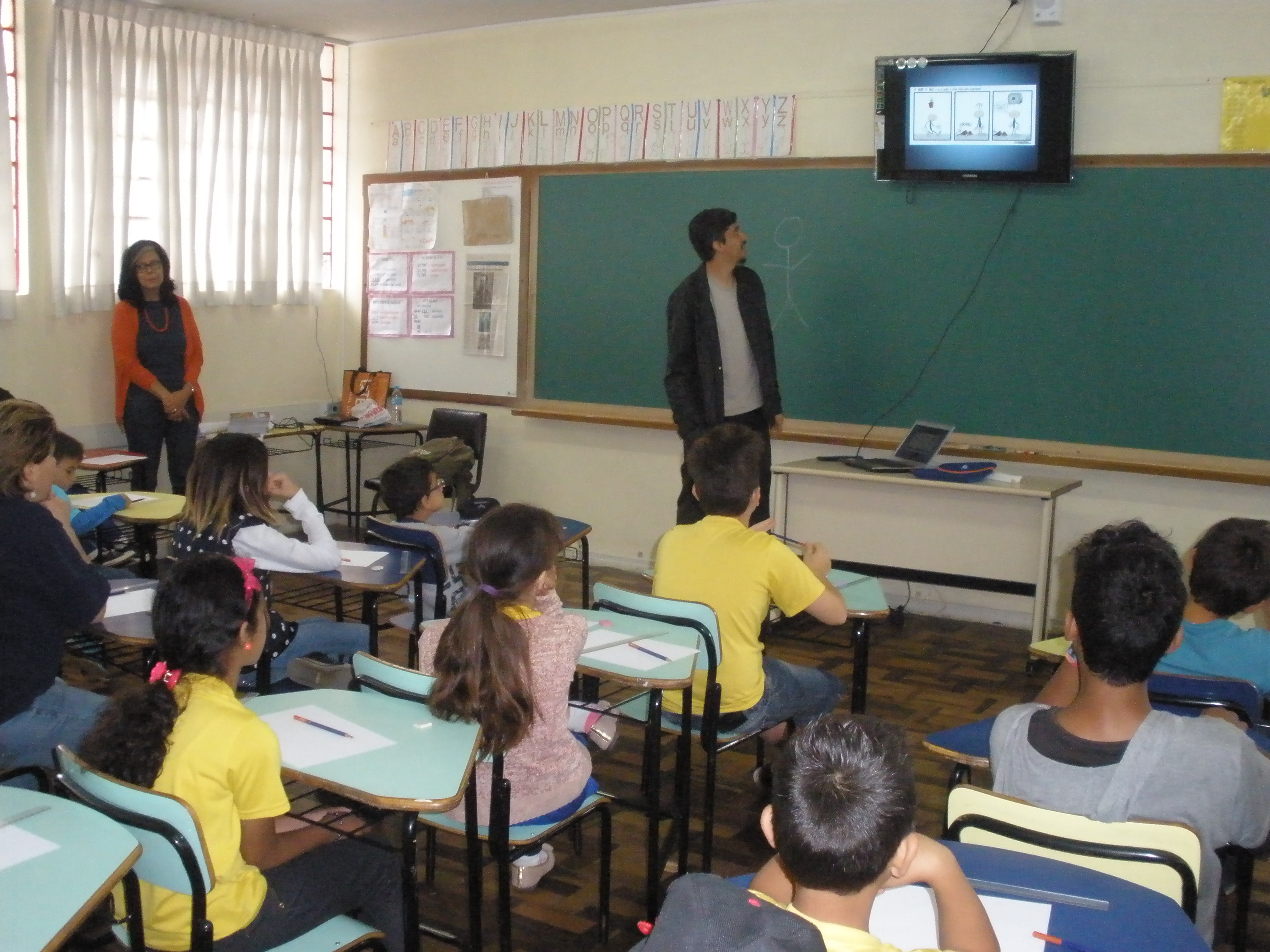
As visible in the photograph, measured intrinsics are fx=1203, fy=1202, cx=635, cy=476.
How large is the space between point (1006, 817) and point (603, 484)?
482 cm

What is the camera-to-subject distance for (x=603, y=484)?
6387 mm

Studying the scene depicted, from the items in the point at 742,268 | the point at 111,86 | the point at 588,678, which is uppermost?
the point at 111,86

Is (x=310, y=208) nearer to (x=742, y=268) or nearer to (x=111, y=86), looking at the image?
(x=111, y=86)

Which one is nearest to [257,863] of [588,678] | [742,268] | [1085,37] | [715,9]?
[588,678]

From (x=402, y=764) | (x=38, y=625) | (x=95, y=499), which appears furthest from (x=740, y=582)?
(x=95, y=499)

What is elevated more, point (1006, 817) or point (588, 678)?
point (1006, 817)

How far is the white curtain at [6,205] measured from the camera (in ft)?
17.7

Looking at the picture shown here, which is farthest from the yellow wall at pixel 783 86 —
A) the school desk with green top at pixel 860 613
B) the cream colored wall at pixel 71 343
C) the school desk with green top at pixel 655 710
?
the school desk with green top at pixel 655 710

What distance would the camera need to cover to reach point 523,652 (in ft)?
7.06

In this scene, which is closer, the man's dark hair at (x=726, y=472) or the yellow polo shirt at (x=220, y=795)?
the yellow polo shirt at (x=220, y=795)

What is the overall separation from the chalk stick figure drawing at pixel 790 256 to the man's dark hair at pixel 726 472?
2.74 m

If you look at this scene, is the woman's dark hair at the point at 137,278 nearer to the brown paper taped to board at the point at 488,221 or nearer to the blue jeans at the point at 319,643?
the brown paper taped to board at the point at 488,221

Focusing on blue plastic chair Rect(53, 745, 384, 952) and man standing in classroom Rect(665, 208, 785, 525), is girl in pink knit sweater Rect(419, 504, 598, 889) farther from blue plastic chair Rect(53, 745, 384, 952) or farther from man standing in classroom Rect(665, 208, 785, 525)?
man standing in classroom Rect(665, 208, 785, 525)

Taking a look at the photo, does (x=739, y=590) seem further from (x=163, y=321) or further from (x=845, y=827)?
(x=163, y=321)
